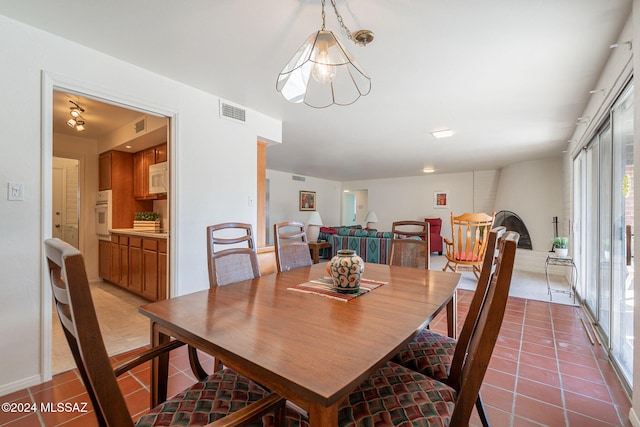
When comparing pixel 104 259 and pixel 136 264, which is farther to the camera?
pixel 104 259

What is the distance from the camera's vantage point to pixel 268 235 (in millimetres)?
7766

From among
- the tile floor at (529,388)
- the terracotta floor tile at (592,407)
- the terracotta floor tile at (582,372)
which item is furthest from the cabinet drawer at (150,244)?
the terracotta floor tile at (582,372)

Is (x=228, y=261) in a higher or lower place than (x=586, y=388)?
higher

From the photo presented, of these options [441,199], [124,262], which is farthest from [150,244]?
[441,199]

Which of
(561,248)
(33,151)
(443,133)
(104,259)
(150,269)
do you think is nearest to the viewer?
(33,151)

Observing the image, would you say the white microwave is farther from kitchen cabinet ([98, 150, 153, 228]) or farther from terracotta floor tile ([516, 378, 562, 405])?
terracotta floor tile ([516, 378, 562, 405])

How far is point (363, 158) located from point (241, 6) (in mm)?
4570

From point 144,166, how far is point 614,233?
208 inches

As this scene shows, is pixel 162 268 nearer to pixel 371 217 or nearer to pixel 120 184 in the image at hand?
pixel 120 184

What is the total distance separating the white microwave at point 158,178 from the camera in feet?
12.1

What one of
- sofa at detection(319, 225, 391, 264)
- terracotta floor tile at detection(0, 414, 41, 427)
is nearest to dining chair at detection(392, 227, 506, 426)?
terracotta floor tile at detection(0, 414, 41, 427)

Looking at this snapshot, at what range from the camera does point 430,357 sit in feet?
4.28

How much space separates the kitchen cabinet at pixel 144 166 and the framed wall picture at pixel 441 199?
6981 mm

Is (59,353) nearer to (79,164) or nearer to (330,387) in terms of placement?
(330,387)
